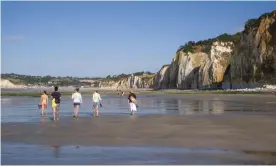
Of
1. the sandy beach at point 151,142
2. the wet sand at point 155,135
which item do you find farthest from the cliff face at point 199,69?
the sandy beach at point 151,142

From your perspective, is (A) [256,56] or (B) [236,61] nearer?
Answer: (A) [256,56]

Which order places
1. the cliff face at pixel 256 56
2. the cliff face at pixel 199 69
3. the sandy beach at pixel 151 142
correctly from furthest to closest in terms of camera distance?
the cliff face at pixel 199 69
the cliff face at pixel 256 56
the sandy beach at pixel 151 142

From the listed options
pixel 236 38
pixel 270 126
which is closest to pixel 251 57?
pixel 236 38

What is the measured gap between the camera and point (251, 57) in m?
69.2

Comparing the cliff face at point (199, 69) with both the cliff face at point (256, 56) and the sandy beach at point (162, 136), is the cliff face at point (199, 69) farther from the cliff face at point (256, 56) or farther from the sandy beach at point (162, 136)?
the sandy beach at point (162, 136)

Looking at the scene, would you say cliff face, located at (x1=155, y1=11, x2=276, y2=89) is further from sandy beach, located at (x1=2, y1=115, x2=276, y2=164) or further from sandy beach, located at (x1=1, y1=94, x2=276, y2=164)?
sandy beach, located at (x1=1, y1=94, x2=276, y2=164)

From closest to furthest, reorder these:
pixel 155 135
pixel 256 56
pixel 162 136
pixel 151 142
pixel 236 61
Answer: pixel 151 142 → pixel 162 136 → pixel 155 135 → pixel 256 56 → pixel 236 61

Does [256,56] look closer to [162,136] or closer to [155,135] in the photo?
[155,135]

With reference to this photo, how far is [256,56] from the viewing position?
221 feet

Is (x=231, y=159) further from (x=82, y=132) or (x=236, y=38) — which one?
(x=236, y=38)

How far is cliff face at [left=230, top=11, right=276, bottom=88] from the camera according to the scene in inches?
2495

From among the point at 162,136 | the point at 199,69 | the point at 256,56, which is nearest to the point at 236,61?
the point at 256,56

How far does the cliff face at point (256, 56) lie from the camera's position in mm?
63375

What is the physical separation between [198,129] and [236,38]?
92.9 metres
